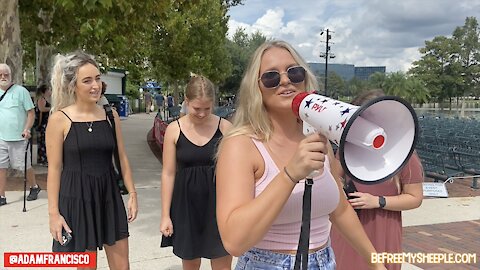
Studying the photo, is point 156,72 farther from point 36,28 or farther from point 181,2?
point 181,2

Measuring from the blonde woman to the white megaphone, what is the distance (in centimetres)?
9

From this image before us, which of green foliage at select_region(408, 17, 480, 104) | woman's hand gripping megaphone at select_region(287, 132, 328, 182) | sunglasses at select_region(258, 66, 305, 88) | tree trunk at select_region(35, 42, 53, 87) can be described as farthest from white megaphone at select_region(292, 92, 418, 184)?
green foliage at select_region(408, 17, 480, 104)

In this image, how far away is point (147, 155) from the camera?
12.0 metres

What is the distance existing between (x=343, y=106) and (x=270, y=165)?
0.40 meters

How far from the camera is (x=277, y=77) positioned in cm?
169

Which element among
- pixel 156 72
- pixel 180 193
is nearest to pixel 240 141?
pixel 180 193

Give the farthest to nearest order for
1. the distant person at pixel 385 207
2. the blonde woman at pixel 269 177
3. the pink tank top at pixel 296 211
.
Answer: the distant person at pixel 385 207 → the pink tank top at pixel 296 211 → the blonde woman at pixel 269 177

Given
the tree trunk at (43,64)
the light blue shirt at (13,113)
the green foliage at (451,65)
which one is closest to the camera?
the light blue shirt at (13,113)

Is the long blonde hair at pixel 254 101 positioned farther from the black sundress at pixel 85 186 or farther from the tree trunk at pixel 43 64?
the tree trunk at pixel 43 64

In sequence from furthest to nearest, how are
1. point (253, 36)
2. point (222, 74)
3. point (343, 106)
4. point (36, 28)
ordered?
1. point (253, 36)
2. point (222, 74)
3. point (36, 28)
4. point (343, 106)

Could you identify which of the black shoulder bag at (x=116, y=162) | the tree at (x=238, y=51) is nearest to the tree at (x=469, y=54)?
the tree at (x=238, y=51)

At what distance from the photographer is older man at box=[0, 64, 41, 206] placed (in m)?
6.20

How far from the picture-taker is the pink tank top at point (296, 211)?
166cm

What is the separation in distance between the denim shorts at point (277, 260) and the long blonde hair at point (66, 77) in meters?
1.77
